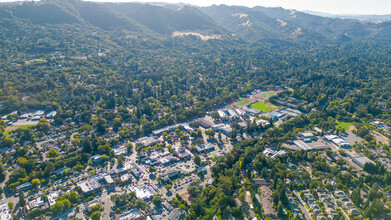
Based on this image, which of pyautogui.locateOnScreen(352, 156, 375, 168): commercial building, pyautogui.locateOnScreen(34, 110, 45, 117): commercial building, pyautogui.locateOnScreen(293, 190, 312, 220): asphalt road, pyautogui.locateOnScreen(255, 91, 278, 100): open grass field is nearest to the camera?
pyautogui.locateOnScreen(293, 190, 312, 220): asphalt road

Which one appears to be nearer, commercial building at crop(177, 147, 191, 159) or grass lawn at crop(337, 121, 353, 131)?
commercial building at crop(177, 147, 191, 159)

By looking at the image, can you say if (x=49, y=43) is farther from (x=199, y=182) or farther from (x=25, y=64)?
(x=199, y=182)

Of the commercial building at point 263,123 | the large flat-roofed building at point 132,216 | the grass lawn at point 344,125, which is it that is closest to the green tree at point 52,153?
the large flat-roofed building at point 132,216

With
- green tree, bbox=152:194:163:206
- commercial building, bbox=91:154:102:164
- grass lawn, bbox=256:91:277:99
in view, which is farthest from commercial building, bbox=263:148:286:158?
grass lawn, bbox=256:91:277:99

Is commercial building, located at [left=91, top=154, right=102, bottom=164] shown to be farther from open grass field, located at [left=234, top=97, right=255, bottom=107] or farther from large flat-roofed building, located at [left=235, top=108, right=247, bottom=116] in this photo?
open grass field, located at [left=234, top=97, right=255, bottom=107]

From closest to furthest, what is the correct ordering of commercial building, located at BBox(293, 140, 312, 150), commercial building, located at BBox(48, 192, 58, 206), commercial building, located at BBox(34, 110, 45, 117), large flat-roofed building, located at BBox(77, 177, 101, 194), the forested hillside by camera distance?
commercial building, located at BBox(48, 192, 58, 206) < large flat-roofed building, located at BBox(77, 177, 101, 194) < the forested hillside < commercial building, located at BBox(293, 140, 312, 150) < commercial building, located at BBox(34, 110, 45, 117)

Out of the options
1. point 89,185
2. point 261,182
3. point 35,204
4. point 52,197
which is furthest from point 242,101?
point 35,204
